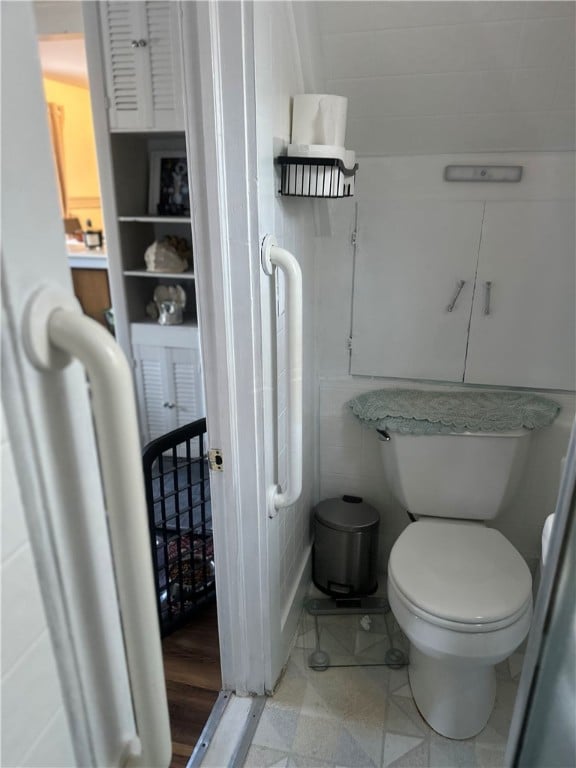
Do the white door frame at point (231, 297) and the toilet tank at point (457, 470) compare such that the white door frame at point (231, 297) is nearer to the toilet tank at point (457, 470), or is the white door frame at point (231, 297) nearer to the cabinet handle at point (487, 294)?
the toilet tank at point (457, 470)

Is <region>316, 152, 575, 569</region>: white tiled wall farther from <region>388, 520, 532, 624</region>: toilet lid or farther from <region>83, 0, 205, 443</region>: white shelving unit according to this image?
<region>83, 0, 205, 443</region>: white shelving unit

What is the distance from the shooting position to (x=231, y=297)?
1.20 metres

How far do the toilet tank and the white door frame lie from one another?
580mm

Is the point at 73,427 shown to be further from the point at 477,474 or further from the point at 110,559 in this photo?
the point at 477,474

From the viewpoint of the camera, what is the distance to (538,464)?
182cm

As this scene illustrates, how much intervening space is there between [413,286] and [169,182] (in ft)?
4.65

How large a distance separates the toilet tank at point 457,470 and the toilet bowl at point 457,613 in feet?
0.32

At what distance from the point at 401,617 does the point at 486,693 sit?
349 millimetres

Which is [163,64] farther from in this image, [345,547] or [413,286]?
[345,547]

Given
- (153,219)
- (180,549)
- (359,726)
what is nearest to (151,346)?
(153,219)

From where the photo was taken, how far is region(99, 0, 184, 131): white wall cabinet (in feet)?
7.01

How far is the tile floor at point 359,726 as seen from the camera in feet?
4.70

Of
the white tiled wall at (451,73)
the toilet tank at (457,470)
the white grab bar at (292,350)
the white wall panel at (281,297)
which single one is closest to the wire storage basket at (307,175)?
the white wall panel at (281,297)

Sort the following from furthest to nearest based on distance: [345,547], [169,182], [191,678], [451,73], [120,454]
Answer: [169,182] → [345,547] → [191,678] → [451,73] → [120,454]
